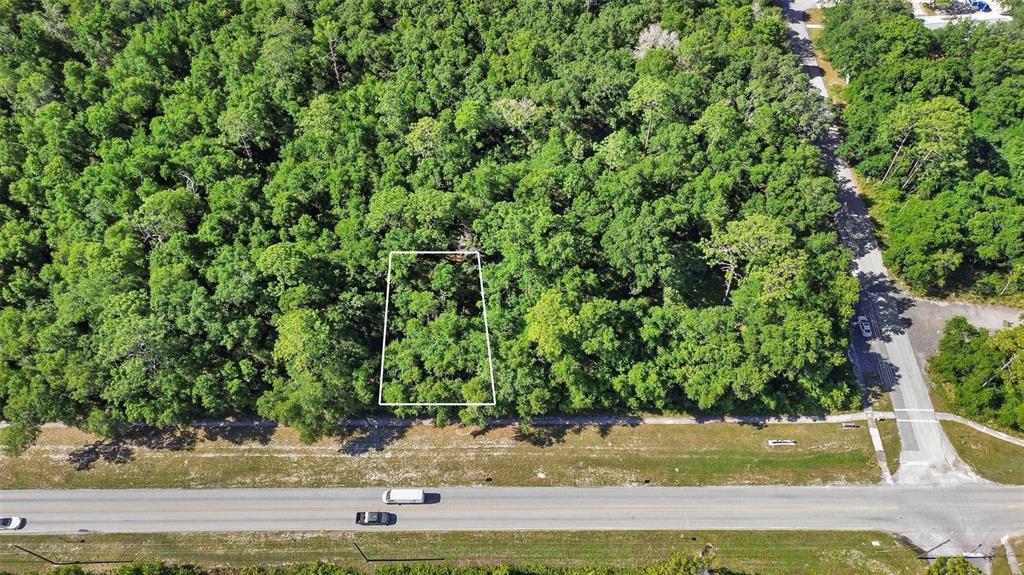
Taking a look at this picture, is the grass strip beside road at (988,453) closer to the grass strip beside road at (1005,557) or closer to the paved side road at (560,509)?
the paved side road at (560,509)

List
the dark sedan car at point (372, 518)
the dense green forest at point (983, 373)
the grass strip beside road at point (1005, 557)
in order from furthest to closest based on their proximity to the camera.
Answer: the dense green forest at point (983, 373) → the dark sedan car at point (372, 518) → the grass strip beside road at point (1005, 557)

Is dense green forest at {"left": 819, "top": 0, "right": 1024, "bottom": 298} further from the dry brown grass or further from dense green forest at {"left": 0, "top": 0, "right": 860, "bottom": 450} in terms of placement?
the dry brown grass

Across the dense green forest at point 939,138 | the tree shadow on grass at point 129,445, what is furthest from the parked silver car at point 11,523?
the dense green forest at point 939,138

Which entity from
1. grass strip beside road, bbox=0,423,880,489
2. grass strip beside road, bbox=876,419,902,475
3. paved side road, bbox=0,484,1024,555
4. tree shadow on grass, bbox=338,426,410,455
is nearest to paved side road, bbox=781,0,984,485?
grass strip beside road, bbox=876,419,902,475

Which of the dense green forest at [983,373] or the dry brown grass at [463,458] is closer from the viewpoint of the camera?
the dense green forest at [983,373]

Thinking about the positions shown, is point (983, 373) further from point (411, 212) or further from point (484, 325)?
point (411, 212)

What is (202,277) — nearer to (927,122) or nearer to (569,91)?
(569,91)

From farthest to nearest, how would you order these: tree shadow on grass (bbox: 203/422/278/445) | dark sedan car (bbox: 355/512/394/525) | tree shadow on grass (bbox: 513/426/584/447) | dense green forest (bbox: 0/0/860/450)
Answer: tree shadow on grass (bbox: 203/422/278/445) → tree shadow on grass (bbox: 513/426/584/447) → dense green forest (bbox: 0/0/860/450) → dark sedan car (bbox: 355/512/394/525)
